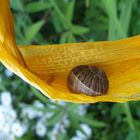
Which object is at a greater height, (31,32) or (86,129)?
(31,32)

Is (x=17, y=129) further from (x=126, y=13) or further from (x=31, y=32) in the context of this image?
(x=126, y=13)

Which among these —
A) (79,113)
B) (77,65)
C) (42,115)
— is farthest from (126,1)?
(77,65)

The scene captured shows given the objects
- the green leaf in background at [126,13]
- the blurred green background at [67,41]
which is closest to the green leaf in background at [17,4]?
the blurred green background at [67,41]

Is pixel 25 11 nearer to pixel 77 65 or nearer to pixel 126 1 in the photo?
pixel 126 1

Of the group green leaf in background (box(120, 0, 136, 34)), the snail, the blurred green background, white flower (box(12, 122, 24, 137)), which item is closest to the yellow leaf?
the snail

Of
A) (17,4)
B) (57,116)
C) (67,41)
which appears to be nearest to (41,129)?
(57,116)
